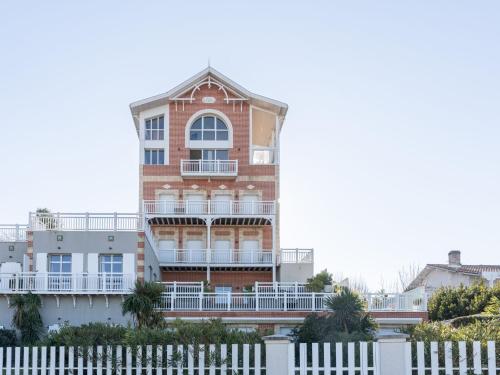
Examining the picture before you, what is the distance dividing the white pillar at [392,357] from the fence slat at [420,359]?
0.66 ft

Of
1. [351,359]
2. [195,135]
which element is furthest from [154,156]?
[351,359]

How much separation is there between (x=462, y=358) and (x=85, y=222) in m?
28.5

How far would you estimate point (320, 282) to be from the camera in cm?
4269

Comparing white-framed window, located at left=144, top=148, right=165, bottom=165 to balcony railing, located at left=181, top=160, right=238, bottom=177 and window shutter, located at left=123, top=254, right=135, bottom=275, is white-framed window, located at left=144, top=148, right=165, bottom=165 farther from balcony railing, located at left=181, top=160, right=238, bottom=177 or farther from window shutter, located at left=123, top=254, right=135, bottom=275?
window shutter, located at left=123, top=254, right=135, bottom=275

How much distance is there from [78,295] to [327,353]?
2614 cm

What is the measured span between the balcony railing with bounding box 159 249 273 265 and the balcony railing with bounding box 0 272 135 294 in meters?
10.5

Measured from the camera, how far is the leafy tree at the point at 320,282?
41.5m

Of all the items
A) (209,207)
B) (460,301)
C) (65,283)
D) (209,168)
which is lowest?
(460,301)

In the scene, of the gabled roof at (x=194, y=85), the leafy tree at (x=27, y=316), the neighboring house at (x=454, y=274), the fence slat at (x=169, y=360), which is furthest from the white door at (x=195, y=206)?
the fence slat at (x=169, y=360)

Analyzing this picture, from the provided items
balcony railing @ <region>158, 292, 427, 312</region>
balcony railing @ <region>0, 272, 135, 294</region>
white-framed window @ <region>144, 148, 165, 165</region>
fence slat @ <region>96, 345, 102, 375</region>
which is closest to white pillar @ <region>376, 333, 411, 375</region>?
fence slat @ <region>96, 345, 102, 375</region>

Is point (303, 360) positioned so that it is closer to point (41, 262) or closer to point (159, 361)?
point (159, 361)

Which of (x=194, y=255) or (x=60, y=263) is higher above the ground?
(x=194, y=255)

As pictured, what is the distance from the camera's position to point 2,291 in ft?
128

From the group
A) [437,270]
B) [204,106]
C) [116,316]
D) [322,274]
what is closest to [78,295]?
[116,316]
